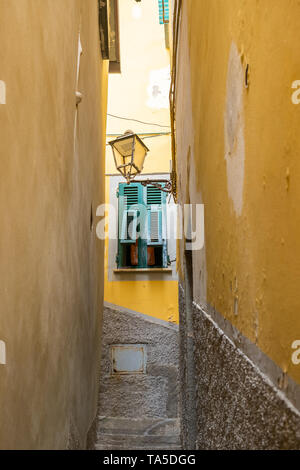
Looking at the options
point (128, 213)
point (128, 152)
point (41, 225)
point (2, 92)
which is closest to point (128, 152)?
point (128, 152)

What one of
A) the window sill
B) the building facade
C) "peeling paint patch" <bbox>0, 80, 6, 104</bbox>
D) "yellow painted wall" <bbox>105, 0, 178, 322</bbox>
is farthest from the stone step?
"peeling paint patch" <bbox>0, 80, 6, 104</bbox>

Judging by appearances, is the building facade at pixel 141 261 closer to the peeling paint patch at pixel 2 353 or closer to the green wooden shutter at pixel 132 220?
the green wooden shutter at pixel 132 220

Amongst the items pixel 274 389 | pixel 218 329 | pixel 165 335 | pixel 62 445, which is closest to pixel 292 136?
pixel 274 389

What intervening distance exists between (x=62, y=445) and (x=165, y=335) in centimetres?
515

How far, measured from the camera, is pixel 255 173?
124 cm

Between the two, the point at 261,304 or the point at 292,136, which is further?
the point at 261,304

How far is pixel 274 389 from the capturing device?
1.02 meters

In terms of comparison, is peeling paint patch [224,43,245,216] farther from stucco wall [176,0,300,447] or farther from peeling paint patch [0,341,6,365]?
peeling paint patch [0,341,6,365]

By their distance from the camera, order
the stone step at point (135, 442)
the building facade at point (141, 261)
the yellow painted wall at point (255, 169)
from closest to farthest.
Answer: the yellow painted wall at point (255, 169) < the stone step at point (135, 442) < the building facade at point (141, 261)

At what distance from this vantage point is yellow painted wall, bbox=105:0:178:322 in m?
8.19

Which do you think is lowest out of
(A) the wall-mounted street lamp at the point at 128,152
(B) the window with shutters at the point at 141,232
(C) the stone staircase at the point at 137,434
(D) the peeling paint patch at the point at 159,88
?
(C) the stone staircase at the point at 137,434

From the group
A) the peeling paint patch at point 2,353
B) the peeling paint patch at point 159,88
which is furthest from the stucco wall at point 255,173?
the peeling paint patch at point 159,88

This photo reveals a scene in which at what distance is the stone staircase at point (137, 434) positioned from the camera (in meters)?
5.25
